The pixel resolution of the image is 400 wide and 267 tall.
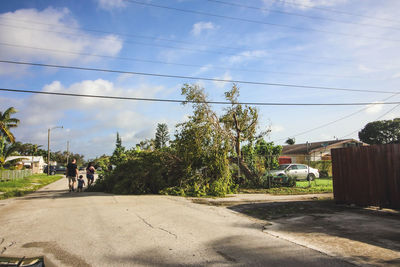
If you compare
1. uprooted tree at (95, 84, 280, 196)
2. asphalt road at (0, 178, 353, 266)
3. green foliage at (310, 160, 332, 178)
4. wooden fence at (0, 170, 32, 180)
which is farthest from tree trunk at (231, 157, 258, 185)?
wooden fence at (0, 170, 32, 180)

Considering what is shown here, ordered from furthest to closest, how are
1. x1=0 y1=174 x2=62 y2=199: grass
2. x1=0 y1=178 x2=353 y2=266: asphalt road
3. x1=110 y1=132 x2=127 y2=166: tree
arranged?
1. x1=110 y1=132 x2=127 y2=166: tree
2. x1=0 y1=174 x2=62 y2=199: grass
3. x1=0 y1=178 x2=353 y2=266: asphalt road

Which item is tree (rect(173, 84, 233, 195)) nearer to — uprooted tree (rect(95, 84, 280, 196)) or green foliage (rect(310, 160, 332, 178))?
uprooted tree (rect(95, 84, 280, 196))

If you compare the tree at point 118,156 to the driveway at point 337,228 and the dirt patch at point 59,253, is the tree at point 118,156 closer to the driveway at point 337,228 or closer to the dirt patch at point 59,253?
the driveway at point 337,228

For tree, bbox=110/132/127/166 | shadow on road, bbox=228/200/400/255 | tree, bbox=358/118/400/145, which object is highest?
tree, bbox=358/118/400/145

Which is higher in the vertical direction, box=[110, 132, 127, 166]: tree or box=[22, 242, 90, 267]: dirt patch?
box=[110, 132, 127, 166]: tree

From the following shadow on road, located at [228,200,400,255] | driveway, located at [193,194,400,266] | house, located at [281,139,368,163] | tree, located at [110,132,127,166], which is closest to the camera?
driveway, located at [193,194,400,266]

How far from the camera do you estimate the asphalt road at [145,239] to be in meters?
4.54

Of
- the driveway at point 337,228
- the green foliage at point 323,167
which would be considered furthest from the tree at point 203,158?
the green foliage at point 323,167

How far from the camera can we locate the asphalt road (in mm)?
4535

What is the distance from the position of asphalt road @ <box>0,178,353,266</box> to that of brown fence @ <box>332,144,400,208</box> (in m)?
4.57

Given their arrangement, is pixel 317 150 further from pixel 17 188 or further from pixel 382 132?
pixel 17 188

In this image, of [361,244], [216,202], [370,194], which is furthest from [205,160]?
[361,244]

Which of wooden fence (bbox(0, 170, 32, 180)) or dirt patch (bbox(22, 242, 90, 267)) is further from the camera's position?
wooden fence (bbox(0, 170, 32, 180))

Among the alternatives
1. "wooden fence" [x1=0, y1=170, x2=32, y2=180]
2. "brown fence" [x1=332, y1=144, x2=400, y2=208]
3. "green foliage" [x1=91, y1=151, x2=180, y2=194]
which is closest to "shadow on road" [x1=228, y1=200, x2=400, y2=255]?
"brown fence" [x1=332, y1=144, x2=400, y2=208]
